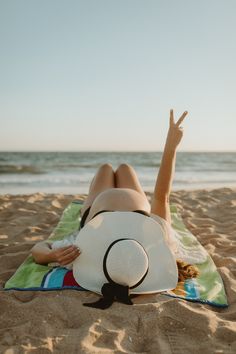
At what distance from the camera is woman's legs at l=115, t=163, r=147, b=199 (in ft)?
12.6

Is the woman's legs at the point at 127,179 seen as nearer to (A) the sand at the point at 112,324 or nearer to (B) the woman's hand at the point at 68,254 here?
(A) the sand at the point at 112,324

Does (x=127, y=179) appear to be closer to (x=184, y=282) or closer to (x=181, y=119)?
(x=181, y=119)

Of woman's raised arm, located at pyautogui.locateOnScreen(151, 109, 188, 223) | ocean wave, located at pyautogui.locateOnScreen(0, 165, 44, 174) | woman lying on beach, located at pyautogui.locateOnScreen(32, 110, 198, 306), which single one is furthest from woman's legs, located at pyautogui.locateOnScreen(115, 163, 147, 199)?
ocean wave, located at pyautogui.locateOnScreen(0, 165, 44, 174)

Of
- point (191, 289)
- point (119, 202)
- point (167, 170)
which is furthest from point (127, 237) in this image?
point (167, 170)

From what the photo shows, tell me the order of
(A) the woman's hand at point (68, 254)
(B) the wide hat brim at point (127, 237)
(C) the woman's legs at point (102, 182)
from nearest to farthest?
(B) the wide hat brim at point (127, 237) → (A) the woman's hand at point (68, 254) → (C) the woman's legs at point (102, 182)

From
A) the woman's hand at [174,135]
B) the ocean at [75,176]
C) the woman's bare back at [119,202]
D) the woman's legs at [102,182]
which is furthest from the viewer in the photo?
the ocean at [75,176]

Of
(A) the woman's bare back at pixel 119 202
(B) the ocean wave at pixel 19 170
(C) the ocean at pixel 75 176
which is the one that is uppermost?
(A) the woman's bare back at pixel 119 202

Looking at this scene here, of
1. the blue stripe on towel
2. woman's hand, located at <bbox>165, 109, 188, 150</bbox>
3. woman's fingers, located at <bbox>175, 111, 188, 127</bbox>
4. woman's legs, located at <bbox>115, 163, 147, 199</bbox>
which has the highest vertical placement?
woman's fingers, located at <bbox>175, 111, 188, 127</bbox>

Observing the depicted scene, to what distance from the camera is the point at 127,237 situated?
2.45 meters

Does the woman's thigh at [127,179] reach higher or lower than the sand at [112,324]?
higher

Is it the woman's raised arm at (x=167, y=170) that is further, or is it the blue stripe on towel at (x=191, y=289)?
the woman's raised arm at (x=167, y=170)

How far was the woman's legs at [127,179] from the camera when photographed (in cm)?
383

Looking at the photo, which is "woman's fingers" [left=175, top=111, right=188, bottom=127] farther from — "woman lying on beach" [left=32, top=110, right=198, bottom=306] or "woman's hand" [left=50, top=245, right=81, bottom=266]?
"woman's hand" [left=50, top=245, right=81, bottom=266]

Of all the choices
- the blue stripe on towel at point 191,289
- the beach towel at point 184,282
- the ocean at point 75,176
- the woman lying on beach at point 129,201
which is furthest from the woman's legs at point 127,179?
the ocean at point 75,176
